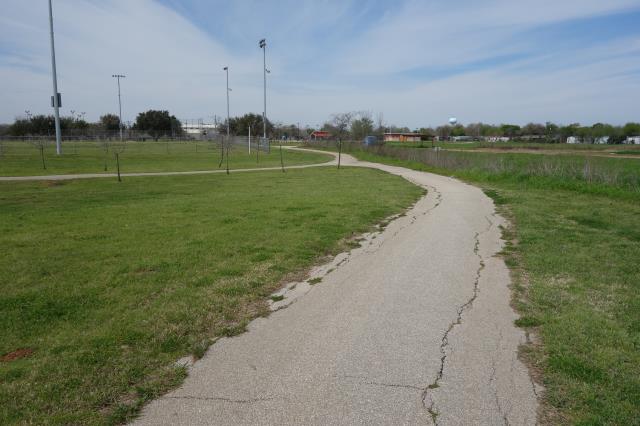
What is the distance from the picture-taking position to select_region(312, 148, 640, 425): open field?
324 cm

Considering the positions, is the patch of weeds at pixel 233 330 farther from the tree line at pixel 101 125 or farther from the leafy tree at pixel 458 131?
the leafy tree at pixel 458 131

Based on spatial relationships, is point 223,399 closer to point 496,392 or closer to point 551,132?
point 496,392

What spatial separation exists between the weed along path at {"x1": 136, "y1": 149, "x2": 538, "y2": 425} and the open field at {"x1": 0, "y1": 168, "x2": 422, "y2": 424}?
400 millimetres

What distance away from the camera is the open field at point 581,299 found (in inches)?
128

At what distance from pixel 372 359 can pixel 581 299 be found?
3057 mm

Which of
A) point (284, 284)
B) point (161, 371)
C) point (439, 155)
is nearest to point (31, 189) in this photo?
point (284, 284)

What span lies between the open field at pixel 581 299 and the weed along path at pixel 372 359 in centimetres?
26

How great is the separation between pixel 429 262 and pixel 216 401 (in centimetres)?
462

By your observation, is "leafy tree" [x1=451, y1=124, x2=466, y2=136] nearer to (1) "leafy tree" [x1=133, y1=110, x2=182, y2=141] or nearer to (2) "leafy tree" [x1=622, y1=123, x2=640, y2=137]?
(2) "leafy tree" [x1=622, y1=123, x2=640, y2=137]

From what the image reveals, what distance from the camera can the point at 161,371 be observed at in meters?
3.61

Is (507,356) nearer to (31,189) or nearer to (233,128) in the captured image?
(31,189)

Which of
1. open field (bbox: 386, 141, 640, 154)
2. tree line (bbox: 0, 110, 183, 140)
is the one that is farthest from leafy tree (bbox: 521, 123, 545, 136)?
tree line (bbox: 0, 110, 183, 140)

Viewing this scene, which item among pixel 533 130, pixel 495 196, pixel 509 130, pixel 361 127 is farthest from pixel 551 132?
pixel 495 196

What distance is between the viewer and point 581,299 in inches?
207
